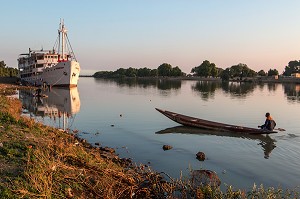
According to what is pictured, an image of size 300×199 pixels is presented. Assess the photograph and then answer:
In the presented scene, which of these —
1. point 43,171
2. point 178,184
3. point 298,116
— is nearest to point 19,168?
point 43,171

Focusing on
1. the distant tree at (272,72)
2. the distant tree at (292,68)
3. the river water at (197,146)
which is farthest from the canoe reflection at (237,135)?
the distant tree at (292,68)

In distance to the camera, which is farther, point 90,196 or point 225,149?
point 225,149

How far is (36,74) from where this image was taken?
260 ft

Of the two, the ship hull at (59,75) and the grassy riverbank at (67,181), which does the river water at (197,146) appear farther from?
the ship hull at (59,75)

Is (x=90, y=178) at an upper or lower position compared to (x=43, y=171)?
lower

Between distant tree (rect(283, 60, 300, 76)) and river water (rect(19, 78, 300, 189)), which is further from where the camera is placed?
distant tree (rect(283, 60, 300, 76))

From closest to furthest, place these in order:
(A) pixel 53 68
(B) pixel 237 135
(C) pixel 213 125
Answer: (B) pixel 237 135, (C) pixel 213 125, (A) pixel 53 68

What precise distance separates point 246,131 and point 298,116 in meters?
15.7

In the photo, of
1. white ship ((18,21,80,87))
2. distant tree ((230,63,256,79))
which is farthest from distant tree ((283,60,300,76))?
white ship ((18,21,80,87))

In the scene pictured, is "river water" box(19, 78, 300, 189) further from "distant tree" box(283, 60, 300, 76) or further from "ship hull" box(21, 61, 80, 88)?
"distant tree" box(283, 60, 300, 76)

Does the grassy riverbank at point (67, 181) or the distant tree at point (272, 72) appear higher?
the distant tree at point (272, 72)

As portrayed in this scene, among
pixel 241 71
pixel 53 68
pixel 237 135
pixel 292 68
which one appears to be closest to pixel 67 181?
pixel 237 135

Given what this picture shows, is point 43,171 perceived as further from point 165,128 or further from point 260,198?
point 165,128

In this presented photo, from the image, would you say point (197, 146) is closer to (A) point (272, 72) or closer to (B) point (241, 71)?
(B) point (241, 71)
